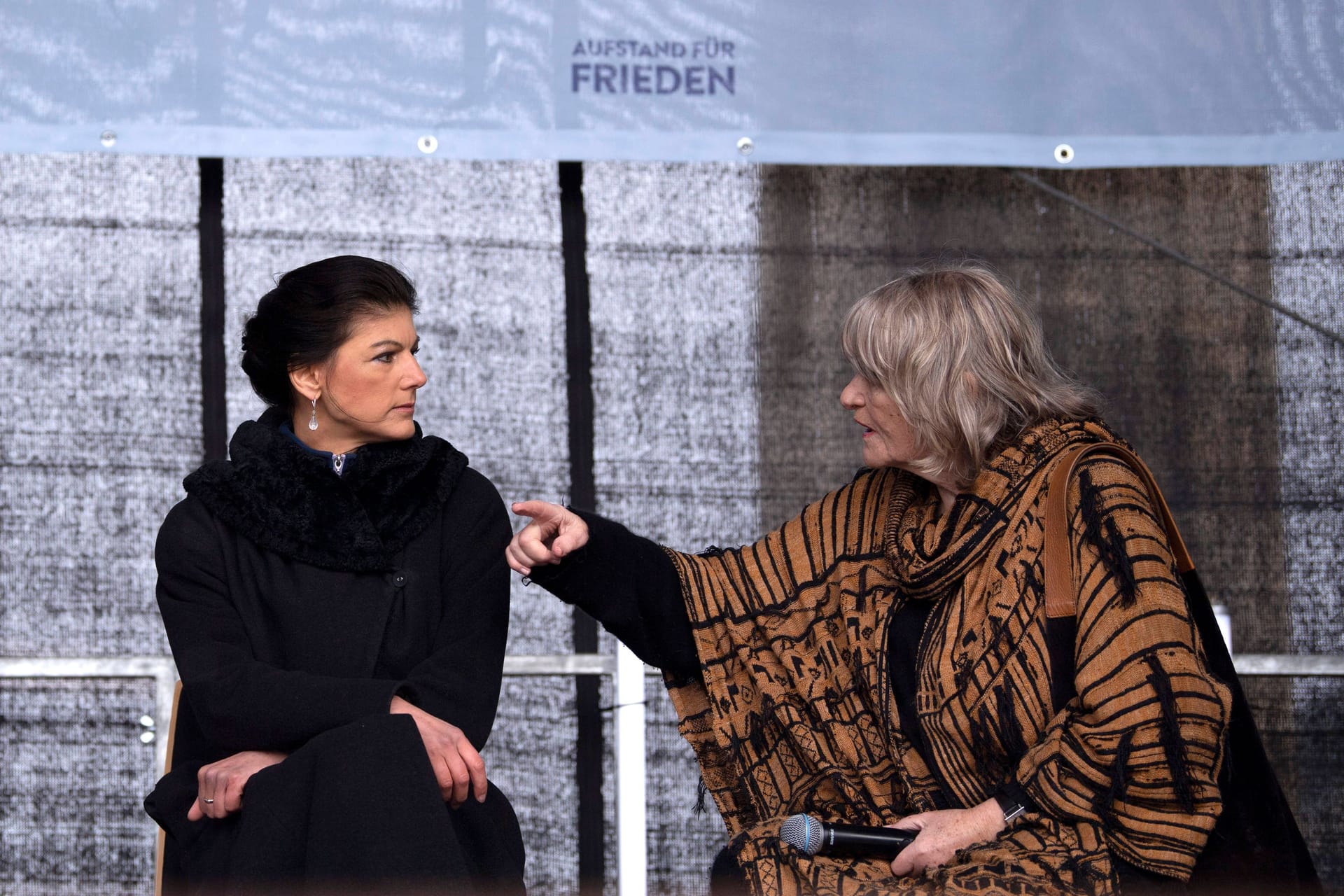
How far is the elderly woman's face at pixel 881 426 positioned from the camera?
205 cm

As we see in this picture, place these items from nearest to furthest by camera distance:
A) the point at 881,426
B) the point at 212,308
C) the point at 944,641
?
1. the point at 944,641
2. the point at 881,426
3. the point at 212,308

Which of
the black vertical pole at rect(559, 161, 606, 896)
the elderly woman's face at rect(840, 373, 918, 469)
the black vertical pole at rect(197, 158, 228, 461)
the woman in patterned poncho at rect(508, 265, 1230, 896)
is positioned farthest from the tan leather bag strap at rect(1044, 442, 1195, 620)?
the black vertical pole at rect(197, 158, 228, 461)

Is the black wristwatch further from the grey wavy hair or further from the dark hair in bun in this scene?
the dark hair in bun

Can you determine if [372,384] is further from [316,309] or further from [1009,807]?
[1009,807]

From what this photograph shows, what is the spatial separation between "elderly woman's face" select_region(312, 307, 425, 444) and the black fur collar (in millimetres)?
46

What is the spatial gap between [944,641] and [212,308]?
1741 mm

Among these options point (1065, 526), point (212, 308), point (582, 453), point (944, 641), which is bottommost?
point (944, 641)

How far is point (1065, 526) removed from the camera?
1.89 metres

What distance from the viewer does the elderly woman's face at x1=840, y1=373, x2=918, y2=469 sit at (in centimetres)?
205

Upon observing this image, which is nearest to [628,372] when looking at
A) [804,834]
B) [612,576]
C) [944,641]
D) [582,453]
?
[582,453]

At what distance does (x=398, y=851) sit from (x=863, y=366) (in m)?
1.00

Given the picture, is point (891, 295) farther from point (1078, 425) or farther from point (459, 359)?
point (459, 359)

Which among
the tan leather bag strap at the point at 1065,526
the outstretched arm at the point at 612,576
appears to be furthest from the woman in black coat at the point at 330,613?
the tan leather bag strap at the point at 1065,526

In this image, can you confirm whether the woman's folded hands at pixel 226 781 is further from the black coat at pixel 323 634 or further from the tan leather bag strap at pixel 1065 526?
the tan leather bag strap at pixel 1065 526
